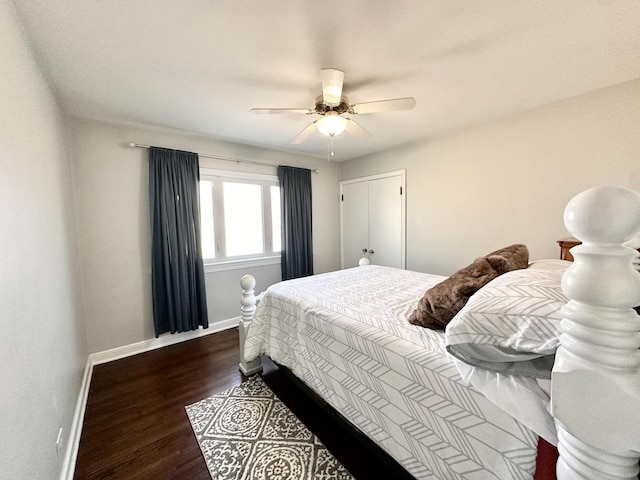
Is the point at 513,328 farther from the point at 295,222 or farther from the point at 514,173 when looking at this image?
the point at 295,222

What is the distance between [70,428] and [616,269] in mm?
2665

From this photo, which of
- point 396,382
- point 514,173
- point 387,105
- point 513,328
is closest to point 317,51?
point 387,105

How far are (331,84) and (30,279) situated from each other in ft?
6.28

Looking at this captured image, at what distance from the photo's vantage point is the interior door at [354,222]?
4.13m

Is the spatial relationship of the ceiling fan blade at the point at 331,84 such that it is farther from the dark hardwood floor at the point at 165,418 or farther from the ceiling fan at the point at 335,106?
the dark hardwood floor at the point at 165,418

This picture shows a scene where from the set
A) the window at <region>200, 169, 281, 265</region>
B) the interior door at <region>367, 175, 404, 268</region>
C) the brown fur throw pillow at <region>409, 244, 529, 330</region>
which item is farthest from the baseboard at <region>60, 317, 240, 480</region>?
the interior door at <region>367, 175, 404, 268</region>

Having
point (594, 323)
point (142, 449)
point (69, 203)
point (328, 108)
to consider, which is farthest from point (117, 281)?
point (594, 323)

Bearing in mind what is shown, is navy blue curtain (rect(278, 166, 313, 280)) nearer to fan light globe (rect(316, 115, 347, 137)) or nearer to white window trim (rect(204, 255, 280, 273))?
white window trim (rect(204, 255, 280, 273))

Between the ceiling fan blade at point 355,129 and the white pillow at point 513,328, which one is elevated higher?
the ceiling fan blade at point 355,129

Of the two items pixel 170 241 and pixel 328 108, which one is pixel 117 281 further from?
pixel 328 108

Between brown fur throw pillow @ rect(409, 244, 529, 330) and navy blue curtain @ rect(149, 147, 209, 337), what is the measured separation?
2.56 meters

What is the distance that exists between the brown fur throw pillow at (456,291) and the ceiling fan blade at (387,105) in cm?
112

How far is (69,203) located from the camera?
2.18 m

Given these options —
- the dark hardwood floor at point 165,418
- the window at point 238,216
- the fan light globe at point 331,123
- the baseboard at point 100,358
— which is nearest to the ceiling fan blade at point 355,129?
the fan light globe at point 331,123
